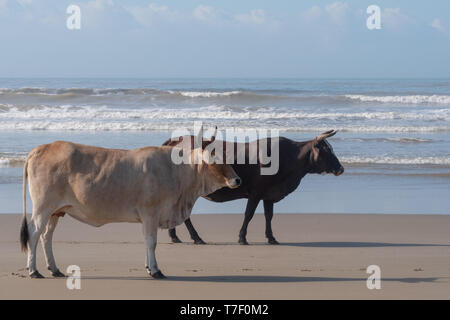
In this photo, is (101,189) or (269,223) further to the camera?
(269,223)

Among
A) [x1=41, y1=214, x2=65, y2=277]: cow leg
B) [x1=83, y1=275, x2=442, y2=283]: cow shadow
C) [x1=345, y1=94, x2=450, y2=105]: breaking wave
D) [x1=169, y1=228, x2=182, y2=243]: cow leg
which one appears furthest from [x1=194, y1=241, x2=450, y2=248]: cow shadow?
[x1=345, y1=94, x2=450, y2=105]: breaking wave

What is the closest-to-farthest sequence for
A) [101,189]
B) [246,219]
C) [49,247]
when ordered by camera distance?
[101,189] < [49,247] < [246,219]

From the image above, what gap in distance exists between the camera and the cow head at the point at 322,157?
36.0 ft

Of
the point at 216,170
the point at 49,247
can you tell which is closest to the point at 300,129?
the point at 216,170

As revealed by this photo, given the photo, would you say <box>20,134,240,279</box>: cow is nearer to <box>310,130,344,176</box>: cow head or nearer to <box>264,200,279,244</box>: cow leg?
<box>264,200,279,244</box>: cow leg

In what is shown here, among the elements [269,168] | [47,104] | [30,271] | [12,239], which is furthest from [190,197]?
[47,104]

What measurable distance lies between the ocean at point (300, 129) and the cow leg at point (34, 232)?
4728 mm

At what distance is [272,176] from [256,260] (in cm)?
181

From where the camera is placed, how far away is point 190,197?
27.0 ft

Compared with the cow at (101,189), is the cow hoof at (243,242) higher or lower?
lower

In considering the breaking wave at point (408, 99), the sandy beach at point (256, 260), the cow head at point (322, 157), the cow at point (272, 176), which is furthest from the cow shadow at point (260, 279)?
the breaking wave at point (408, 99)

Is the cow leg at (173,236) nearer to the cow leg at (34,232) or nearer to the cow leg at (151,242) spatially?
the cow leg at (151,242)

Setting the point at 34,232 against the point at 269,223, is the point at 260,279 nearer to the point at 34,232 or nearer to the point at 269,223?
the point at 34,232

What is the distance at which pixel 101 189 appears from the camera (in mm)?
7797
